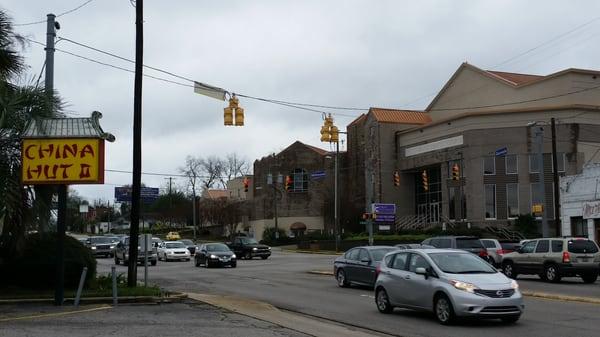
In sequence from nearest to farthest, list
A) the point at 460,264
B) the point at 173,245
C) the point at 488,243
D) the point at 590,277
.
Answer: the point at 460,264, the point at 590,277, the point at 488,243, the point at 173,245

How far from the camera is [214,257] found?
38875 mm

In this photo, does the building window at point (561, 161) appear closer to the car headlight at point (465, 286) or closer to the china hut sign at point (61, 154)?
the car headlight at point (465, 286)

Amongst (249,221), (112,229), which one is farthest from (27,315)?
(112,229)

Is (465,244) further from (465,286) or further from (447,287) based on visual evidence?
A: (465,286)

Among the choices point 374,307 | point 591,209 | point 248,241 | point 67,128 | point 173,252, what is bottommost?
point 374,307

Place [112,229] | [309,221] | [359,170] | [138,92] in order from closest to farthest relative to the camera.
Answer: [138,92]
[359,170]
[309,221]
[112,229]

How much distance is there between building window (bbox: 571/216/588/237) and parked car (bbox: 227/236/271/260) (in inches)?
824

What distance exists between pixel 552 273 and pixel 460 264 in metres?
12.9

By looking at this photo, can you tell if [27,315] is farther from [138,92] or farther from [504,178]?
[504,178]

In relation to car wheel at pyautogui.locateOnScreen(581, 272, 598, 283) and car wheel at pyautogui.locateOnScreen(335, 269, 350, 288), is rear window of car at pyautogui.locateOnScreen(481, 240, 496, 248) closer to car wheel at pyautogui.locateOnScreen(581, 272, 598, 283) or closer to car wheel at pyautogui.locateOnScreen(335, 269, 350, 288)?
car wheel at pyautogui.locateOnScreen(581, 272, 598, 283)

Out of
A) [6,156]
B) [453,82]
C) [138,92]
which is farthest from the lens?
[453,82]

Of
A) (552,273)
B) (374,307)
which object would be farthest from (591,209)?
(374,307)

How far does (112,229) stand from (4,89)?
128m

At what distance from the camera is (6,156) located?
16281mm
